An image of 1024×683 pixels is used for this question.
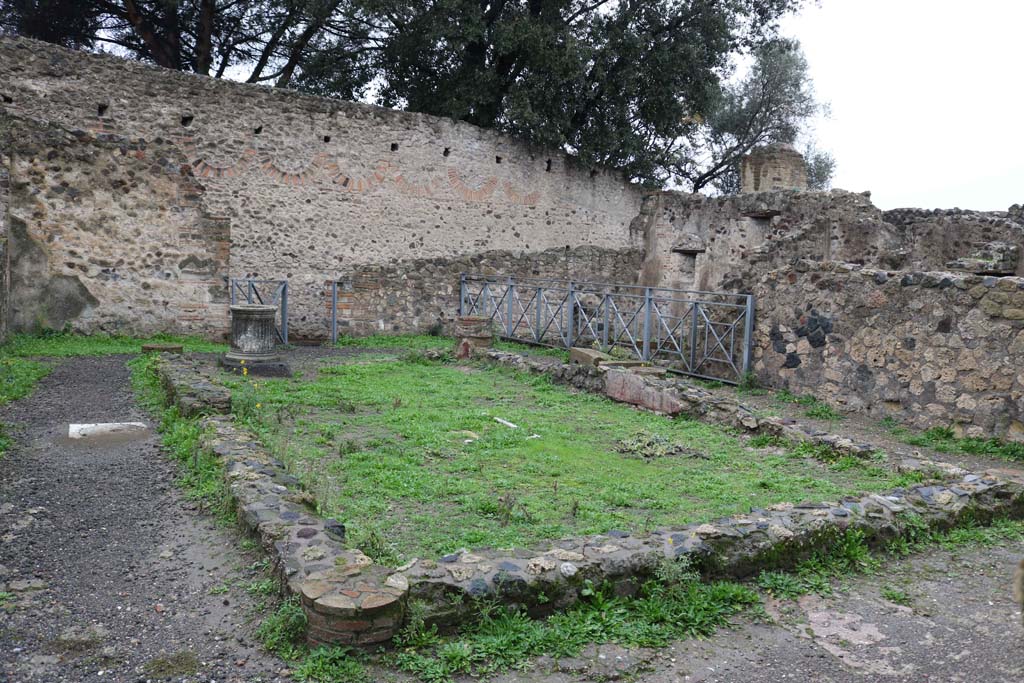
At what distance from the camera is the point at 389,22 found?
1817cm

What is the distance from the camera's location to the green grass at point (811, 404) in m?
8.20

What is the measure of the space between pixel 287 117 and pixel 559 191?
5922mm

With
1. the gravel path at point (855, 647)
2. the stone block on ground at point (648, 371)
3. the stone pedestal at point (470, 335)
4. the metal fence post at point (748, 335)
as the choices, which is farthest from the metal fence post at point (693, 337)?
the gravel path at point (855, 647)

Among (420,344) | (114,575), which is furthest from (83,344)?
(114,575)

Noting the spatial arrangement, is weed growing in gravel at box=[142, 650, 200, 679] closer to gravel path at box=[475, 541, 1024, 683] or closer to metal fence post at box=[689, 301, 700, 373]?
gravel path at box=[475, 541, 1024, 683]

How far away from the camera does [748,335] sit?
969 cm

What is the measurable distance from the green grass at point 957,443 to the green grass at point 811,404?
0.69 m

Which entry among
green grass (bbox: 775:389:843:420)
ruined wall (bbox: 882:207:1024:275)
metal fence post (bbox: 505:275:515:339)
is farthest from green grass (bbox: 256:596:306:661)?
ruined wall (bbox: 882:207:1024:275)

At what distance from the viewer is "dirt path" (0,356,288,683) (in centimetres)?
321

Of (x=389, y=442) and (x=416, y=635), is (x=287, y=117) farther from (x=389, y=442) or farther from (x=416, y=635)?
(x=416, y=635)

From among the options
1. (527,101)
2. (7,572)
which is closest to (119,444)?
(7,572)

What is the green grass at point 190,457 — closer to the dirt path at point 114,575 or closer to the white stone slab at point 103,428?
the dirt path at point 114,575

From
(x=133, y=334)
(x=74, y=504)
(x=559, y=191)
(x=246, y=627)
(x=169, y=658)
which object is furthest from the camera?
(x=559, y=191)

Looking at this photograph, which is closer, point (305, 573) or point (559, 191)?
point (305, 573)
